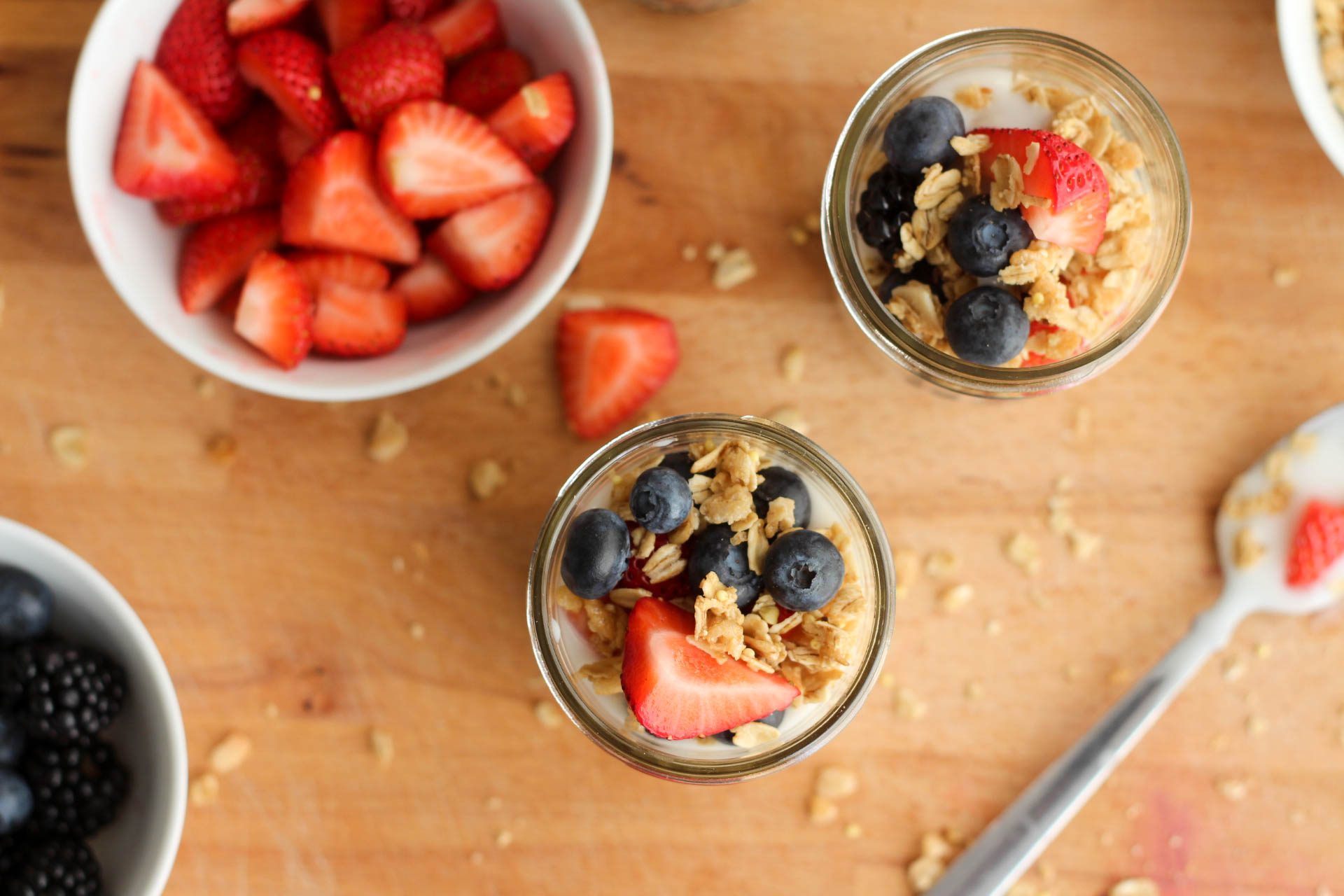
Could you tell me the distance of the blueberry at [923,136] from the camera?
2.55ft

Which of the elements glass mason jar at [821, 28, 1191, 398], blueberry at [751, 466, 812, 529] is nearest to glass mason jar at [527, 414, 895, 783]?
blueberry at [751, 466, 812, 529]

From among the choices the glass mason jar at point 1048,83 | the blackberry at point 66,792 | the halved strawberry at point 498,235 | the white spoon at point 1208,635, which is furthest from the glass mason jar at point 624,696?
the blackberry at point 66,792

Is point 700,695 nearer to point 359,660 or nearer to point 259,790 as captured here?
point 359,660

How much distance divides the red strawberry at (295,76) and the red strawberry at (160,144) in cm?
7

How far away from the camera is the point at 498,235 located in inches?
35.8

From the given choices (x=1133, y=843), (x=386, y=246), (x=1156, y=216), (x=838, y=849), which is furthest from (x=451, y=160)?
(x=1133, y=843)

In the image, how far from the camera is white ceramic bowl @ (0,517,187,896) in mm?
864

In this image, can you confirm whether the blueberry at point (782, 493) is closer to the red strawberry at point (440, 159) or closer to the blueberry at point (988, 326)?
the blueberry at point (988, 326)

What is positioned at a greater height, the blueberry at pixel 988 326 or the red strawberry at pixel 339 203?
the blueberry at pixel 988 326

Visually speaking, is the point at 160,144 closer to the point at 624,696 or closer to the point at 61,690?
the point at 61,690

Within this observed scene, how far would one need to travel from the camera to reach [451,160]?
2.88 ft

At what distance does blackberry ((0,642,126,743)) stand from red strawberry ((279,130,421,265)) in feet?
1.42

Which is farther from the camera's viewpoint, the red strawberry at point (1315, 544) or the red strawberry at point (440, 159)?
the red strawberry at point (1315, 544)

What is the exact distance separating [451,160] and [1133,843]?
39.5 inches
